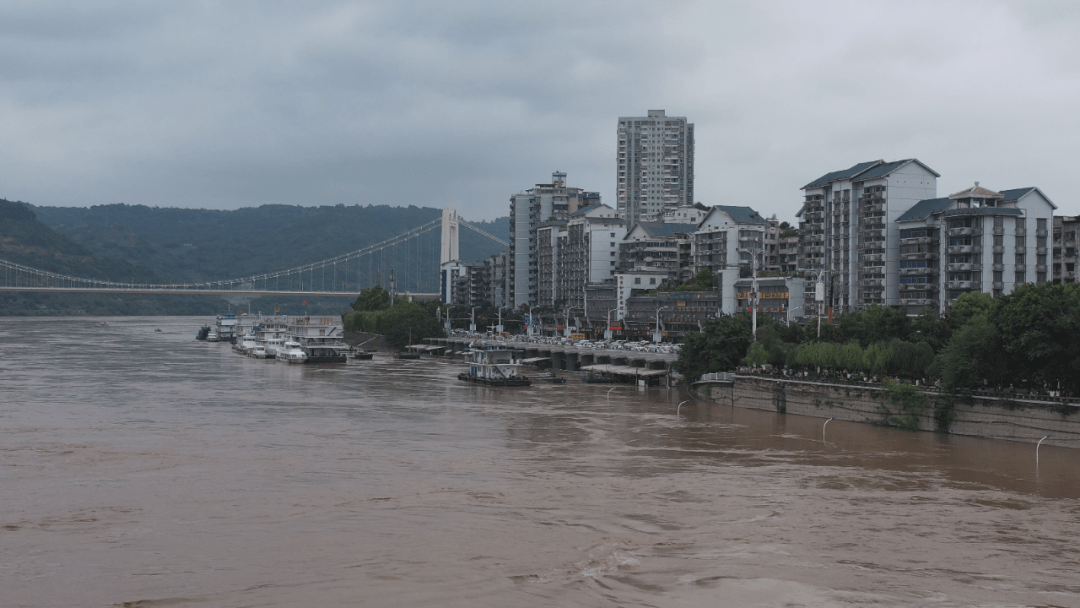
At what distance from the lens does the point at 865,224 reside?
7881cm

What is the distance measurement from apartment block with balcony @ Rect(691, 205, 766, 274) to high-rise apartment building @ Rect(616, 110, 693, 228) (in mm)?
72888

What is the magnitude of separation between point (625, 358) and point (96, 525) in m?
53.3

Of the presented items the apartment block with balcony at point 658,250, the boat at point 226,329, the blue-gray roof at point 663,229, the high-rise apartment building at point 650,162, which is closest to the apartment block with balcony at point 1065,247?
the apartment block with balcony at point 658,250

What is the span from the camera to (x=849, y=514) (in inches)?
1049

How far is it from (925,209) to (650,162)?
110599mm

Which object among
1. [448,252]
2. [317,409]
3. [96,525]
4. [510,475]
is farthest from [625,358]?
[448,252]

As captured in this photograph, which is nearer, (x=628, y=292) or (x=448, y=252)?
(x=628, y=292)

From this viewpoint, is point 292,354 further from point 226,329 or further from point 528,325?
point 226,329

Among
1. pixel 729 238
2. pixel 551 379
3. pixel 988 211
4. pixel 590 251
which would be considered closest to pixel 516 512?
pixel 551 379

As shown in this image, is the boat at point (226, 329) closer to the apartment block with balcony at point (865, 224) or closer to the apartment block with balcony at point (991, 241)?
the apartment block with balcony at point (865, 224)

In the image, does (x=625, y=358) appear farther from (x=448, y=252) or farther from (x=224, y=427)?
(x=448, y=252)

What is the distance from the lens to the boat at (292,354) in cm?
8738

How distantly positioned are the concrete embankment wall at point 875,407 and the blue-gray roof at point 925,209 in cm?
2651

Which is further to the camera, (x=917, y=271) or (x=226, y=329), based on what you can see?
(x=226, y=329)
